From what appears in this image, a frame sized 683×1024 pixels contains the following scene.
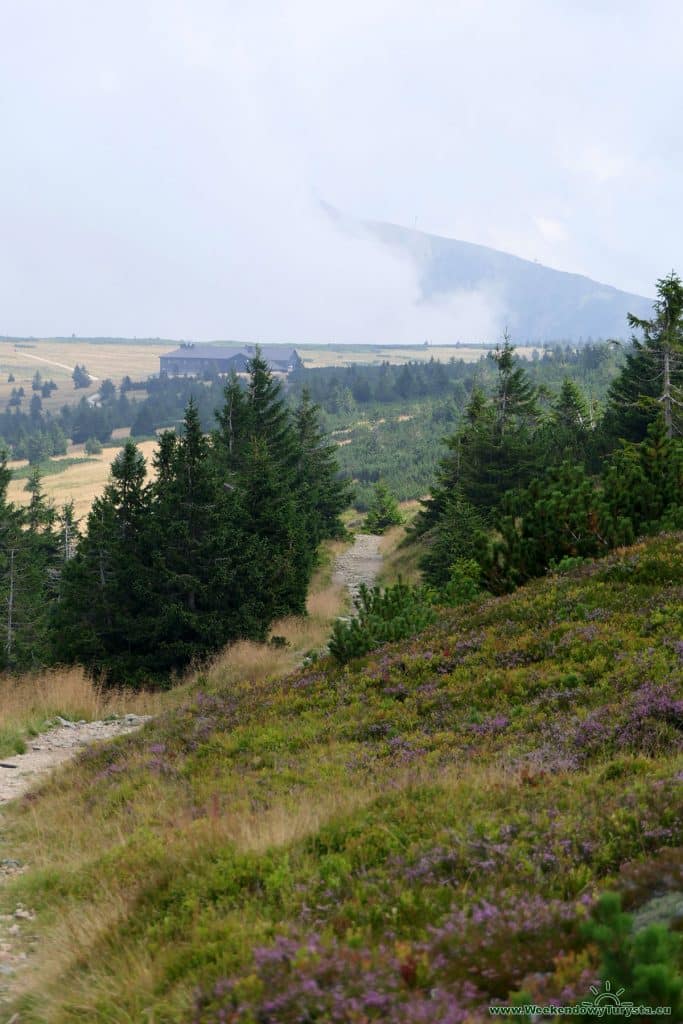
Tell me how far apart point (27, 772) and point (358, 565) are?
25.5 m

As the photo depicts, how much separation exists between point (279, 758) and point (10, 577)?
25.4m

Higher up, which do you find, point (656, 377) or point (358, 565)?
point (656, 377)

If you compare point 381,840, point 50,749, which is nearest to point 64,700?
point 50,749

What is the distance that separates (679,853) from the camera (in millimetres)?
4199

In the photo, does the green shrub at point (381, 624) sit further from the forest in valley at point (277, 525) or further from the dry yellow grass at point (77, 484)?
the dry yellow grass at point (77, 484)

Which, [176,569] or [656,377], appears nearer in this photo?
[176,569]

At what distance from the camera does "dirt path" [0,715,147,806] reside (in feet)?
35.4

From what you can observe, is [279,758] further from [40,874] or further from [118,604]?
[118,604]

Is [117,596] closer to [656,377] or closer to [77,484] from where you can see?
[656,377]

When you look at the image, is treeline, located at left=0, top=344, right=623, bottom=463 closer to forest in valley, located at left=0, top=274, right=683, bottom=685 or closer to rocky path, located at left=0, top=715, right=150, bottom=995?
forest in valley, located at left=0, top=274, right=683, bottom=685

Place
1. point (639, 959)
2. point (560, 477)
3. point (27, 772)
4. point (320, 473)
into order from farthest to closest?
1. point (320, 473)
2. point (560, 477)
3. point (27, 772)
4. point (639, 959)

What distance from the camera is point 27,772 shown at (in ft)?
37.4

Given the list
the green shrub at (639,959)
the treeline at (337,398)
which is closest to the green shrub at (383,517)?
the green shrub at (639,959)

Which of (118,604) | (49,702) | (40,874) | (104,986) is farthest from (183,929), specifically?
(118,604)
